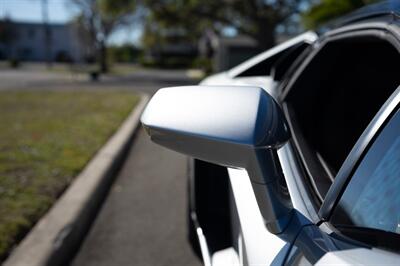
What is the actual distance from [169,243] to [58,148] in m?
3.13

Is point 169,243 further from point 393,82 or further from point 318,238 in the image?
point 318,238

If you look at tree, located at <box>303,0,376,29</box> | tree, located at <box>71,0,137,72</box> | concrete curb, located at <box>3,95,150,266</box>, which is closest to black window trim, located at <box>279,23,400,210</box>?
concrete curb, located at <box>3,95,150,266</box>

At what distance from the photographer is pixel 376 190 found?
124 cm

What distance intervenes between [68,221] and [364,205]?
2644mm

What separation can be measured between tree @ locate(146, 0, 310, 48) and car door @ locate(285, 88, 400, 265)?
2778 cm

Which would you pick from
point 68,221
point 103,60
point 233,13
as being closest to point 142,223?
point 68,221

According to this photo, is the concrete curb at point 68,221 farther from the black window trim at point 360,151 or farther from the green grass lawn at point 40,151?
the black window trim at point 360,151

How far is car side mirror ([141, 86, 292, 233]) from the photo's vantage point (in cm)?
111

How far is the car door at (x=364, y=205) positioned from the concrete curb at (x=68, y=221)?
2034 mm

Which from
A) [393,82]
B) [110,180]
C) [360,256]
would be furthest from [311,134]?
[110,180]

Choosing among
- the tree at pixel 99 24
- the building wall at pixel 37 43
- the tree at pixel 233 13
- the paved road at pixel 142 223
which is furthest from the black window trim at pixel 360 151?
the building wall at pixel 37 43

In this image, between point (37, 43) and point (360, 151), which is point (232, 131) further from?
point (37, 43)

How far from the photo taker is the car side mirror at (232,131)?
111 cm

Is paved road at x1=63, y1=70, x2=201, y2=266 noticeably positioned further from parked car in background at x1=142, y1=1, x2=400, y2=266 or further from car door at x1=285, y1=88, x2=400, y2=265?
car door at x1=285, y1=88, x2=400, y2=265
